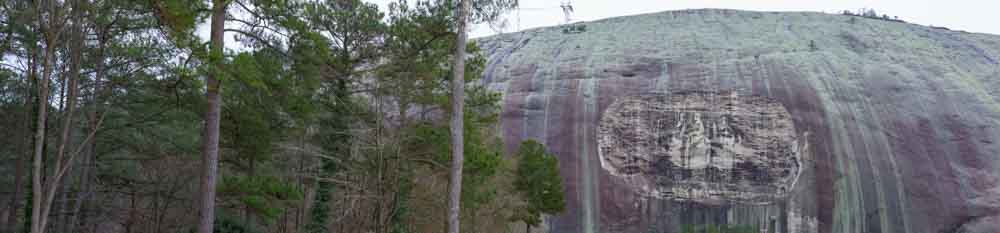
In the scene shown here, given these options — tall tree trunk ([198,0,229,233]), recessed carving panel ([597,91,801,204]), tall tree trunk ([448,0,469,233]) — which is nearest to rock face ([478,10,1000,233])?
recessed carving panel ([597,91,801,204])

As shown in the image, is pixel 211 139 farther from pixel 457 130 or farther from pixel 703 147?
pixel 703 147

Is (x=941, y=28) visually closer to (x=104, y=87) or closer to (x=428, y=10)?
(x=428, y=10)

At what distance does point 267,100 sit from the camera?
11.5 metres

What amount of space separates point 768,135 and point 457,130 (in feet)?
57.0

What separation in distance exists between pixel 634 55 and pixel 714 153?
713 centimetres

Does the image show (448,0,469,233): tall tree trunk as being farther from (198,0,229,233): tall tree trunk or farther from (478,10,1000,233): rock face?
(478,10,1000,233): rock face

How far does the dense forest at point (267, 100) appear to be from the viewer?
345 inches

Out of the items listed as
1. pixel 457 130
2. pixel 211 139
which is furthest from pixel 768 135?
pixel 211 139

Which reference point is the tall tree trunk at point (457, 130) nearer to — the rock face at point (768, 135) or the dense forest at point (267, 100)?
the dense forest at point (267, 100)

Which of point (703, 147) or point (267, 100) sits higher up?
point (267, 100)

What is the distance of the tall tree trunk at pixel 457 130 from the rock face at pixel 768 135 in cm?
1291

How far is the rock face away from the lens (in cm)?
2152

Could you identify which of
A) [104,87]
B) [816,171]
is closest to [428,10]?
[104,87]

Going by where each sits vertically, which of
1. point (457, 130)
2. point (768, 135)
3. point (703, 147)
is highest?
point (768, 135)
